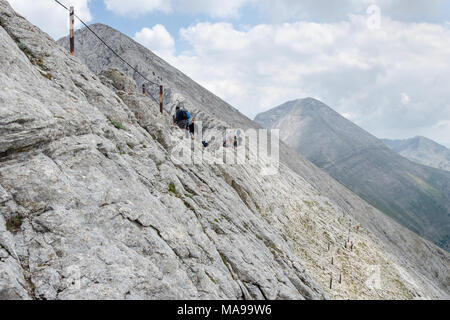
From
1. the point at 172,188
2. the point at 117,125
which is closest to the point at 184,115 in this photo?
the point at 117,125

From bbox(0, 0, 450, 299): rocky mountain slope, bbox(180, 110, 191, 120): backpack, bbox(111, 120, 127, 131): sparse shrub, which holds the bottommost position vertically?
bbox(0, 0, 450, 299): rocky mountain slope

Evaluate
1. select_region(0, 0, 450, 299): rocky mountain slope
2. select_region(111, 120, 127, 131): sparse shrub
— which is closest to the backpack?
select_region(0, 0, 450, 299): rocky mountain slope

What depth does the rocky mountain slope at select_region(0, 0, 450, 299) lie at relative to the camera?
6.80m

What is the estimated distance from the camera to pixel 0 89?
7.95 meters

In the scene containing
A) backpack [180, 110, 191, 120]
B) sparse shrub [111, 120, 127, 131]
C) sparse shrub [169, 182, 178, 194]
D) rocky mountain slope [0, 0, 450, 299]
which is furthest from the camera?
backpack [180, 110, 191, 120]

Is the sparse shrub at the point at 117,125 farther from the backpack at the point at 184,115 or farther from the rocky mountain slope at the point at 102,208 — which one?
the backpack at the point at 184,115

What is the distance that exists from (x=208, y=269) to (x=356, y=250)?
22389 mm

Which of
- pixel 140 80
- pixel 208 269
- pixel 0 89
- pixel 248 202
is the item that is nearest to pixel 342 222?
pixel 248 202

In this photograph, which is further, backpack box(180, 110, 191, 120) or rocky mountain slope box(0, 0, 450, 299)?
backpack box(180, 110, 191, 120)

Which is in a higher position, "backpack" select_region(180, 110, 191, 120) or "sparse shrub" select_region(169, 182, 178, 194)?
"backpack" select_region(180, 110, 191, 120)

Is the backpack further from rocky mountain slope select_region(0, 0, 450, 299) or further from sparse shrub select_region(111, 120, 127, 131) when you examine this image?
sparse shrub select_region(111, 120, 127, 131)

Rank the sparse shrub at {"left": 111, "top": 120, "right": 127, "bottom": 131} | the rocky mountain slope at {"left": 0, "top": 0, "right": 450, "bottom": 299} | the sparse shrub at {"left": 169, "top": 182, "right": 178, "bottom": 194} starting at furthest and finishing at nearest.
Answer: the sparse shrub at {"left": 111, "top": 120, "right": 127, "bottom": 131}
the sparse shrub at {"left": 169, "top": 182, "right": 178, "bottom": 194}
the rocky mountain slope at {"left": 0, "top": 0, "right": 450, "bottom": 299}

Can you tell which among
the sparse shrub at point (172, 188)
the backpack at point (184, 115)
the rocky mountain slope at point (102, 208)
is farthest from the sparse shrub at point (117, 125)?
the backpack at point (184, 115)

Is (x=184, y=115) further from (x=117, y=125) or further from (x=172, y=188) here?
(x=172, y=188)
